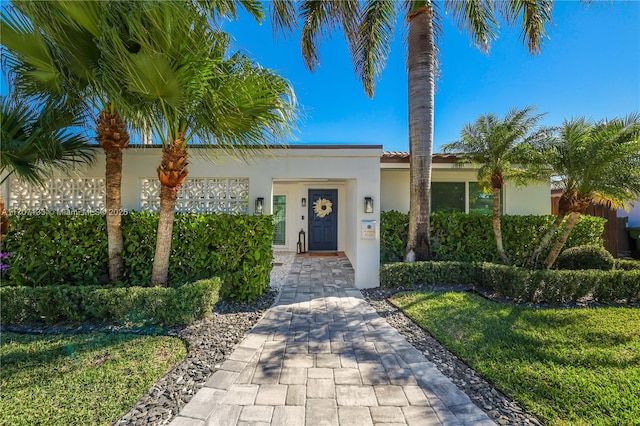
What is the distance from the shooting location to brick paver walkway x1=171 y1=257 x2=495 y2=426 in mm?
2441

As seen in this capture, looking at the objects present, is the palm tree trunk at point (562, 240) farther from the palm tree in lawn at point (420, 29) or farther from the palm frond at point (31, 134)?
the palm frond at point (31, 134)

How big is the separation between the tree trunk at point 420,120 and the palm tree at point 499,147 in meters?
1.01

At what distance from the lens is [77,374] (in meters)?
3.00

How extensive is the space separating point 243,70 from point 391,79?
5964 mm

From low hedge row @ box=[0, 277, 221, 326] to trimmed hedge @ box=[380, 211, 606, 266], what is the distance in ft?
16.1

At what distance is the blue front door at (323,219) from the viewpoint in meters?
12.2

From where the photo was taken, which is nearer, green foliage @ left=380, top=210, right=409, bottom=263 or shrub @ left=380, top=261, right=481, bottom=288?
shrub @ left=380, top=261, right=481, bottom=288

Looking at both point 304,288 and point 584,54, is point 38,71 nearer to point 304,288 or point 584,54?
point 304,288

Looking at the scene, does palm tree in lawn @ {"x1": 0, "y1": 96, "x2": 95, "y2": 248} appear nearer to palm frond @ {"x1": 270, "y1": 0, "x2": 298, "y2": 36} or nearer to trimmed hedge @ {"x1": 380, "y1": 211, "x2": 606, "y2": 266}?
palm frond @ {"x1": 270, "y1": 0, "x2": 298, "y2": 36}

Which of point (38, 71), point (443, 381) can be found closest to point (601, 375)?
point (443, 381)

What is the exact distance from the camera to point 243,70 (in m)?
4.19

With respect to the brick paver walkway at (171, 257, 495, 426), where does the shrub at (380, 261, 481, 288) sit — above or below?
above

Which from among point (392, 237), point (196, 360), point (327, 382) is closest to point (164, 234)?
point (196, 360)

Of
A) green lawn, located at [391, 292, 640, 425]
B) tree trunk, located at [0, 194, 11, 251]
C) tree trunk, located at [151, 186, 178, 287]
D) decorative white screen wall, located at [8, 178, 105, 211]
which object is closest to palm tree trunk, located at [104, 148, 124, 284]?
tree trunk, located at [151, 186, 178, 287]
